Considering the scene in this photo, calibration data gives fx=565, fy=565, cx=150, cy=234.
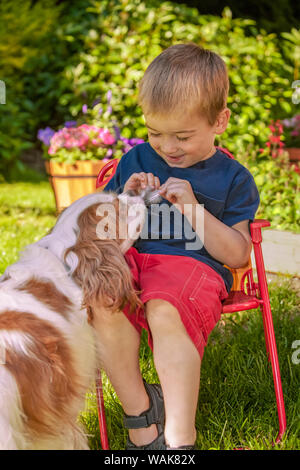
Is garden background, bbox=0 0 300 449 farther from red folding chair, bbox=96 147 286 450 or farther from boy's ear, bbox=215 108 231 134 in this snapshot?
boy's ear, bbox=215 108 231 134

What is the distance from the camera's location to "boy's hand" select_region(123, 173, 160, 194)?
5.99 ft

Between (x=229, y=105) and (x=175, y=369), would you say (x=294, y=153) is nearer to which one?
(x=229, y=105)

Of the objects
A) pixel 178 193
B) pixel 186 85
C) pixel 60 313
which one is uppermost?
pixel 186 85

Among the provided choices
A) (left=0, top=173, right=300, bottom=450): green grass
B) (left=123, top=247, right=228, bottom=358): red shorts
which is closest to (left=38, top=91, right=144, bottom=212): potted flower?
(left=0, top=173, right=300, bottom=450): green grass

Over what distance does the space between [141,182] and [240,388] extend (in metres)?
0.92

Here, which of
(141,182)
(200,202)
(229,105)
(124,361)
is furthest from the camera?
(229,105)

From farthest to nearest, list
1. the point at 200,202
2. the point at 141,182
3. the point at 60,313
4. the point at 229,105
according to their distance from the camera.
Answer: the point at 229,105 < the point at 200,202 < the point at 141,182 < the point at 60,313

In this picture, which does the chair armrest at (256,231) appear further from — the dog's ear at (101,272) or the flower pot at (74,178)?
the flower pot at (74,178)

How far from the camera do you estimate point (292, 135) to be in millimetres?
5156

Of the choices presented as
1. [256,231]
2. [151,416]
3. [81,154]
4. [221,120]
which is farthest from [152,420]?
[81,154]

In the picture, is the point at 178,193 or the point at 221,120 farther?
the point at 221,120

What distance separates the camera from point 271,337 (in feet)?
6.14

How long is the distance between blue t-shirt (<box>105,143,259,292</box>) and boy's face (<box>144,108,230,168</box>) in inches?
2.1

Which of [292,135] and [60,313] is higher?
[60,313]
